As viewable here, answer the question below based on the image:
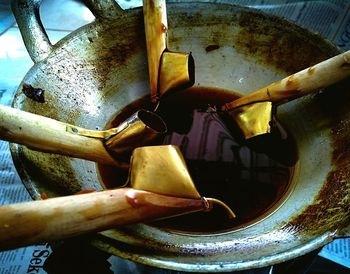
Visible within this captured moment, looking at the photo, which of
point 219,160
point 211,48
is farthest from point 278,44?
point 219,160

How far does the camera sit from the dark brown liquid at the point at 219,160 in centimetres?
75

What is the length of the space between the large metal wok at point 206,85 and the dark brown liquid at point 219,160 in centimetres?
3

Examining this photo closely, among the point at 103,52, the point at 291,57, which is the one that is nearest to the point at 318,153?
the point at 291,57

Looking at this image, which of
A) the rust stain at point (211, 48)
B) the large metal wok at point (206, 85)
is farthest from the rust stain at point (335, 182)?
the rust stain at point (211, 48)

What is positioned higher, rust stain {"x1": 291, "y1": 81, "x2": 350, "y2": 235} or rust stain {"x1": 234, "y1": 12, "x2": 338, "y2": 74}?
rust stain {"x1": 234, "y1": 12, "x2": 338, "y2": 74}

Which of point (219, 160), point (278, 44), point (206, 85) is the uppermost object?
point (278, 44)

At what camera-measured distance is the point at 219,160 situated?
2.92ft

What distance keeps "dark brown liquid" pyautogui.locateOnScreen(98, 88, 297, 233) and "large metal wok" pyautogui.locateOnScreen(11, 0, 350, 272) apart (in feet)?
0.10

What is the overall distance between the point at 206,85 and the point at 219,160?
7.9 inches

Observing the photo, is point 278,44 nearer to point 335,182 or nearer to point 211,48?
point 211,48

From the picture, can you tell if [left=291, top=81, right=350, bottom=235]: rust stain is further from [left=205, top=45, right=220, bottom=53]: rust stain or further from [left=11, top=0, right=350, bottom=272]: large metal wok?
[left=205, top=45, right=220, bottom=53]: rust stain

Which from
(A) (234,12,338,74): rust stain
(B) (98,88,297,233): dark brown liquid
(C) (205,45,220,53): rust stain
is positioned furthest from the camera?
(C) (205,45,220,53): rust stain

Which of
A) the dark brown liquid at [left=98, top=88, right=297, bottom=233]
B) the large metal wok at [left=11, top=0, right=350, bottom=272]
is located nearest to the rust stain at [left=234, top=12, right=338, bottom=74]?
the large metal wok at [left=11, top=0, right=350, bottom=272]

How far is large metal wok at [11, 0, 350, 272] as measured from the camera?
58 cm
